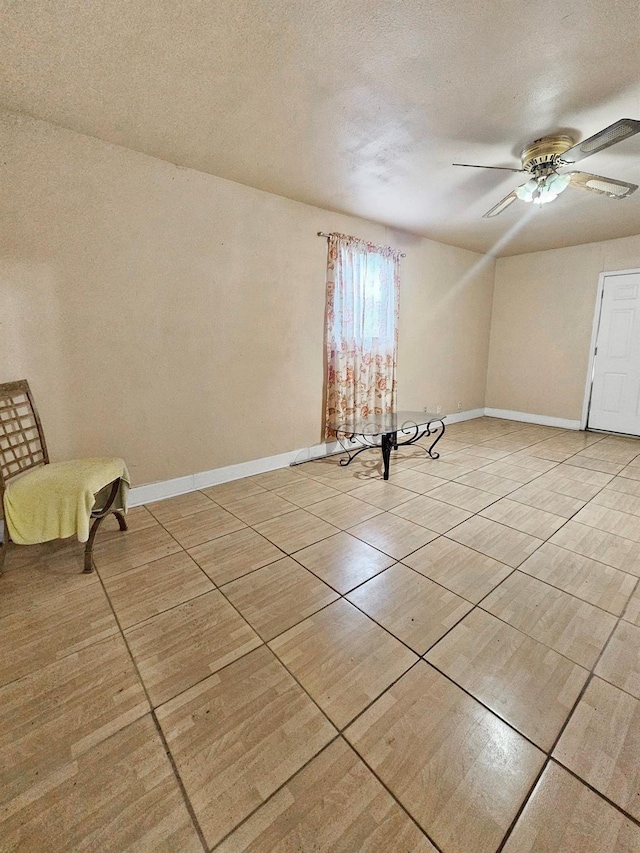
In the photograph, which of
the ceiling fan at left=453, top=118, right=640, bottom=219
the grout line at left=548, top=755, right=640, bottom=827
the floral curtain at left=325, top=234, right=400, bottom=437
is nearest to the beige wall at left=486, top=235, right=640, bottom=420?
the floral curtain at left=325, top=234, right=400, bottom=437

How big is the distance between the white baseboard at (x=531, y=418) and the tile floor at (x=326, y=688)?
124 inches

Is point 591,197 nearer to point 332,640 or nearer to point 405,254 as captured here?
point 405,254

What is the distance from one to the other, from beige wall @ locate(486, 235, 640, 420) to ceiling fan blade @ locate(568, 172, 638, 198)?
2.65 meters

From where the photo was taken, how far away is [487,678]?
1.29m

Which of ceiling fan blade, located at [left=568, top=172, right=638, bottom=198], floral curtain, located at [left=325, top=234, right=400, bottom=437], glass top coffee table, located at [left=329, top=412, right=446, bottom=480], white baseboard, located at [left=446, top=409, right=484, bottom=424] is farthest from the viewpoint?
white baseboard, located at [left=446, top=409, right=484, bottom=424]

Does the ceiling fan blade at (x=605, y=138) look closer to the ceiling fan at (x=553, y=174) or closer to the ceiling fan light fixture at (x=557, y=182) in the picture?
the ceiling fan at (x=553, y=174)

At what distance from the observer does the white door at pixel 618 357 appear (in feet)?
14.4

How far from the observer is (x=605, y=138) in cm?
178

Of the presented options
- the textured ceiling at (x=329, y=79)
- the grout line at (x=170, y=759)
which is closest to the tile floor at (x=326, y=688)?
the grout line at (x=170, y=759)

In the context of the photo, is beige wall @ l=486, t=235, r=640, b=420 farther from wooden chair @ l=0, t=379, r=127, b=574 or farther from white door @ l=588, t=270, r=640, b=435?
wooden chair @ l=0, t=379, r=127, b=574

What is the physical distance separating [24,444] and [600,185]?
12.7 feet

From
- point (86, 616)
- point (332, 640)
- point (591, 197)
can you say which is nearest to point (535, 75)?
point (591, 197)

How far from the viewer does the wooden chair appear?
6.42ft

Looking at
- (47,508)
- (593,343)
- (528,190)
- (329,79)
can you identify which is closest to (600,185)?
(528,190)
